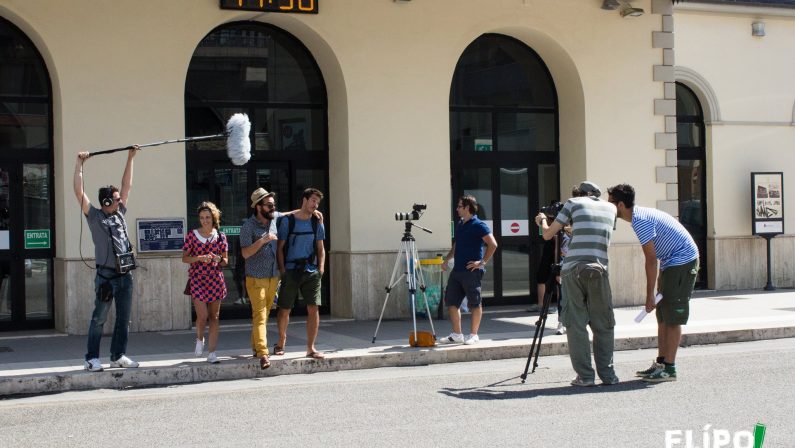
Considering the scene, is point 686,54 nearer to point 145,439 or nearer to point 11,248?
point 11,248

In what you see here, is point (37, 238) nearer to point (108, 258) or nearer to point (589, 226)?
point (108, 258)

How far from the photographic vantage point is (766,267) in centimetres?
2100

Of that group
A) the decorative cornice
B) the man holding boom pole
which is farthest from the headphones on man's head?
the decorative cornice

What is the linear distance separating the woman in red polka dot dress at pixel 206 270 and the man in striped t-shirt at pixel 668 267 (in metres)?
4.36

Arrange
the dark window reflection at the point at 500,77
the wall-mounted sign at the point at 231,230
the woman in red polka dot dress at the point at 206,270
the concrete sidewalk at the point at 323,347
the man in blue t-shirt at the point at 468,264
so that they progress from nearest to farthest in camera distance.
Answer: the concrete sidewalk at the point at 323,347 < the woman in red polka dot dress at the point at 206,270 < the man in blue t-shirt at the point at 468,264 < the wall-mounted sign at the point at 231,230 < the dark window reflection at the point at 500,77

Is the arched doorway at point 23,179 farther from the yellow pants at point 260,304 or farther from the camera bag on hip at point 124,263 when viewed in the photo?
the yellow pants at point 260,304

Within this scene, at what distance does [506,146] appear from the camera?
58.2ft

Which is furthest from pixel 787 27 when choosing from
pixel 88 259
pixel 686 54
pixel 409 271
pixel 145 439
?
pixel 145 439

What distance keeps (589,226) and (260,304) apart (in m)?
3.69

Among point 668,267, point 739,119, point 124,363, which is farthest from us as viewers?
point 739,119

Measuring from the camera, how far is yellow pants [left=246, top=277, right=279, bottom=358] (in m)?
11.3

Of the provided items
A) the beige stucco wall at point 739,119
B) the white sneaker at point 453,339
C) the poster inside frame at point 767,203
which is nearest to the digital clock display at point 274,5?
the white sneaker at point 453,339

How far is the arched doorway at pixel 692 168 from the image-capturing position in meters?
20.7

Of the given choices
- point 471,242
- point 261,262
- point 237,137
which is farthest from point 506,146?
point 261,262
